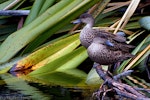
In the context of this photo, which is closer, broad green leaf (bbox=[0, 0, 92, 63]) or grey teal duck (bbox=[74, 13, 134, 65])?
grey teal duck (bbox=[74, 13, 134, 65])

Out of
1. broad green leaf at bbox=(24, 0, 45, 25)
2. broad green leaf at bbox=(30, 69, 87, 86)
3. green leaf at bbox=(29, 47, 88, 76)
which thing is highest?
broad green leaf at bbox=(24, 0, 45, 25)

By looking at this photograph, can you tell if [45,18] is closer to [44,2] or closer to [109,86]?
[44,2]

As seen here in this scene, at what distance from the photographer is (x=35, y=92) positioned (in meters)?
5.00

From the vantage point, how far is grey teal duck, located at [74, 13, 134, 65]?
4695mm

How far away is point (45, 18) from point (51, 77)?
706mm

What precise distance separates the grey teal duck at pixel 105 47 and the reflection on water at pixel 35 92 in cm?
37

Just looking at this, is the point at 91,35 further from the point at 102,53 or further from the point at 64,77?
the point at 64,77

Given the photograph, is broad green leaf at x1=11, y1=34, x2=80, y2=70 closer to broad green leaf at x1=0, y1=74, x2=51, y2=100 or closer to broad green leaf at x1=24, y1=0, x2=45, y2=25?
broad green leaf at x1=0, y1=74, x2=51, y2=100

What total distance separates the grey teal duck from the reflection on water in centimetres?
37

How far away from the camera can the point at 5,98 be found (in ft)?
15.6

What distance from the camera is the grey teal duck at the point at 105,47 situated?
15.4 feet

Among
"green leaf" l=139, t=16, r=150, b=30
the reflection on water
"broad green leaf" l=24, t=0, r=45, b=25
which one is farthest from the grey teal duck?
→ "broad green leaf" l=24, t=0, r=45, b=25

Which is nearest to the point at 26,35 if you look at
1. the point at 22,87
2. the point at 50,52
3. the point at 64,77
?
the point at 50,52

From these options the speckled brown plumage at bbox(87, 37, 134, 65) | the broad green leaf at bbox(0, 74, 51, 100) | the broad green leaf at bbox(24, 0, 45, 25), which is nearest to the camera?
the speckled brown plumage at bbox(87, 37, 134, 65)
